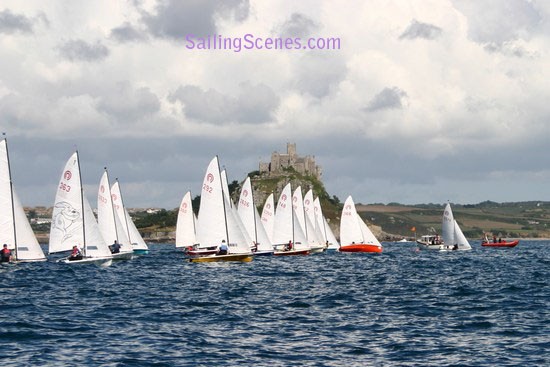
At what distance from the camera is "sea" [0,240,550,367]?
98.0ft

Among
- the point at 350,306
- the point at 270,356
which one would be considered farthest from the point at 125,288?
the point at 270,356

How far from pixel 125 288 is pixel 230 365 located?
27976mm

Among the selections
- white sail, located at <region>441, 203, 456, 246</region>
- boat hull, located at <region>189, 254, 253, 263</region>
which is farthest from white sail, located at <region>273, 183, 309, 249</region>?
white sail, located at <region>441, 203, 456, 246</region>

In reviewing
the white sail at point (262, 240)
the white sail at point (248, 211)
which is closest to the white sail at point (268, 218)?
the white sail at point (248, 211)

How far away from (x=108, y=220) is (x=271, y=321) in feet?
196

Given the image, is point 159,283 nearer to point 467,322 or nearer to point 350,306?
point 350,306

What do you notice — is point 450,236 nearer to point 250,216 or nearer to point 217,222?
point 250,216

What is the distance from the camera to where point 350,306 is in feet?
148

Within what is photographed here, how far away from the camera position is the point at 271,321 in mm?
38812

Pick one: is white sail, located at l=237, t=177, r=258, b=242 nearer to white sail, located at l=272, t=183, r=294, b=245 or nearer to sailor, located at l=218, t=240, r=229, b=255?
white sail, located at l=272, t=183, r=294, b=245

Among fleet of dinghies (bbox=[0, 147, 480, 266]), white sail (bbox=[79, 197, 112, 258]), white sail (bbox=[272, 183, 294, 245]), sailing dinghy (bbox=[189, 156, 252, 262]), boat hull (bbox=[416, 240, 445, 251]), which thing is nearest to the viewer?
fleet of dinghies (bbox=[0, 147, 480, 266])

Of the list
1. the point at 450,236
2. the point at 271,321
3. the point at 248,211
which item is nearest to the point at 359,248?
the point at 450,236

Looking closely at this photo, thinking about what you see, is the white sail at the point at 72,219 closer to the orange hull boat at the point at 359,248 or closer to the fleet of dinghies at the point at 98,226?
the fleet of dinghies at the point at 98,226

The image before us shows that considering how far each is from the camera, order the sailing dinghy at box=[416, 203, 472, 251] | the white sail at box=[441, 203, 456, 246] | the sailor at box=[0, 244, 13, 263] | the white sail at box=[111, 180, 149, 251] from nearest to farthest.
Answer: the sailor at box=[0, 244, 13, 263] → the white sail at box=[111, 180, 149, 251] → the white sail at box=[441, 203, 456, 246] → the sailing dinghy at box=[416, 203, 472, 251]
